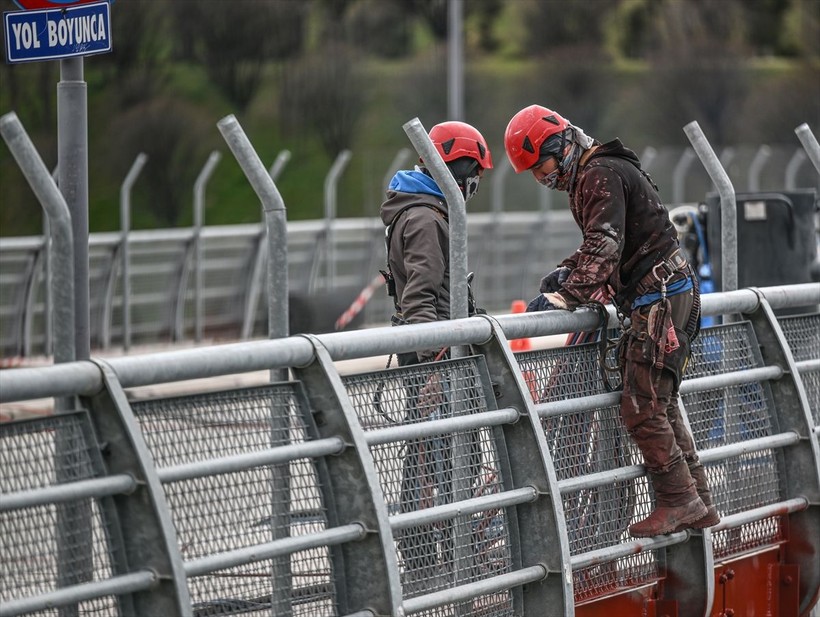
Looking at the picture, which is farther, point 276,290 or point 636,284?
point 636,284

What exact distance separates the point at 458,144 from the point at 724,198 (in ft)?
3.52

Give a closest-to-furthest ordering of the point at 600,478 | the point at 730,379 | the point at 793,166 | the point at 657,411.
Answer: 1. the point at 600,478
2. the point at 657,411
3. the point at 730,379
4. the point at 793,166

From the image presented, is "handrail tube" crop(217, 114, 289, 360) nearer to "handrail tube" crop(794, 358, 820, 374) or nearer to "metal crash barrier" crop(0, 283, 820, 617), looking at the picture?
"metal crash barrier" crop(0, 283, 820, 617)

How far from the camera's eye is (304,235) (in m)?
18.4

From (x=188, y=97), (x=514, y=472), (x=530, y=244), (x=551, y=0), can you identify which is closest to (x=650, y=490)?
(x=514, y=472)

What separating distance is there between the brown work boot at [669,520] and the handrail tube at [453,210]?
1005 mm

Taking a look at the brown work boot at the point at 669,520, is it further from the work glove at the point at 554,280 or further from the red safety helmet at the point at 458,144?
the red safety helmet at the point at 458,144

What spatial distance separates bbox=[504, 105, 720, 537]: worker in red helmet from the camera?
204 inches

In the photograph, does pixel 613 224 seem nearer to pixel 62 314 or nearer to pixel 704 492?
pixel 704 492

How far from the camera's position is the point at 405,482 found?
4418 millimetres

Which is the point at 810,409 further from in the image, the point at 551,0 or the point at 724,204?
the point at 551,0

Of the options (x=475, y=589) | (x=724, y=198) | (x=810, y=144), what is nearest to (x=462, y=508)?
(x=475, y=589)

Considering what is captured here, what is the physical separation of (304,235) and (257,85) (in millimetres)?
37316

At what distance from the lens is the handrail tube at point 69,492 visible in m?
3.40
